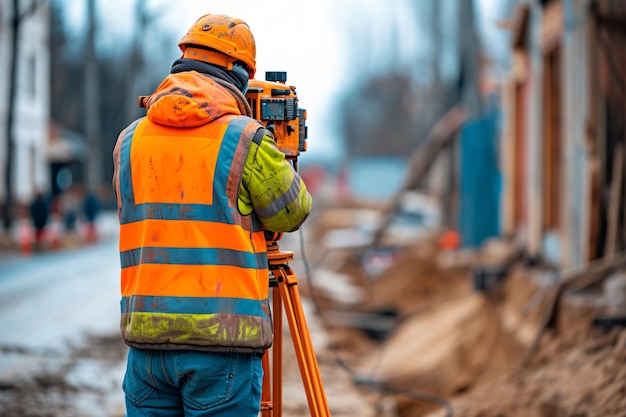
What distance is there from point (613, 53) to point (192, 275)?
21.0ft

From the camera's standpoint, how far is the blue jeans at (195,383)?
10.2ft

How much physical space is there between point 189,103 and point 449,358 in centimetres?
711

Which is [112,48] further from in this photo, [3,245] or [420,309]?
[420,309]

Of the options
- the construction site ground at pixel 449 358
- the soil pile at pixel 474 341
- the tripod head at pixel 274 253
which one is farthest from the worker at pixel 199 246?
the soil pile at pixel 474 341

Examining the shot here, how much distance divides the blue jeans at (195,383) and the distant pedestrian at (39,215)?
2133cm

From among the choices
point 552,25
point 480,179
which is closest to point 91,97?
point 480,179

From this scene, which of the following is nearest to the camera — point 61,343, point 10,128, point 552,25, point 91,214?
point 61,343

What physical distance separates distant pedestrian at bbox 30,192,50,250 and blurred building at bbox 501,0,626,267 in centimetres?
1494

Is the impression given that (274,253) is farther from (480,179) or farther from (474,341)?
(480,179)

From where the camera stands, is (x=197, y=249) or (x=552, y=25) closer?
(x=197, y=249)

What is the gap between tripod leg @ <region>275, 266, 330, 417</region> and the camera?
3.57 metres

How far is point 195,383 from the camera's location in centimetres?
312

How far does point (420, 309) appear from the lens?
44.6 feet

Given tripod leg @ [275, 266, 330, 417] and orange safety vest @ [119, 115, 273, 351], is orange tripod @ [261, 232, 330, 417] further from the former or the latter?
orange safety vest @ [119, 115, 273, 351]
